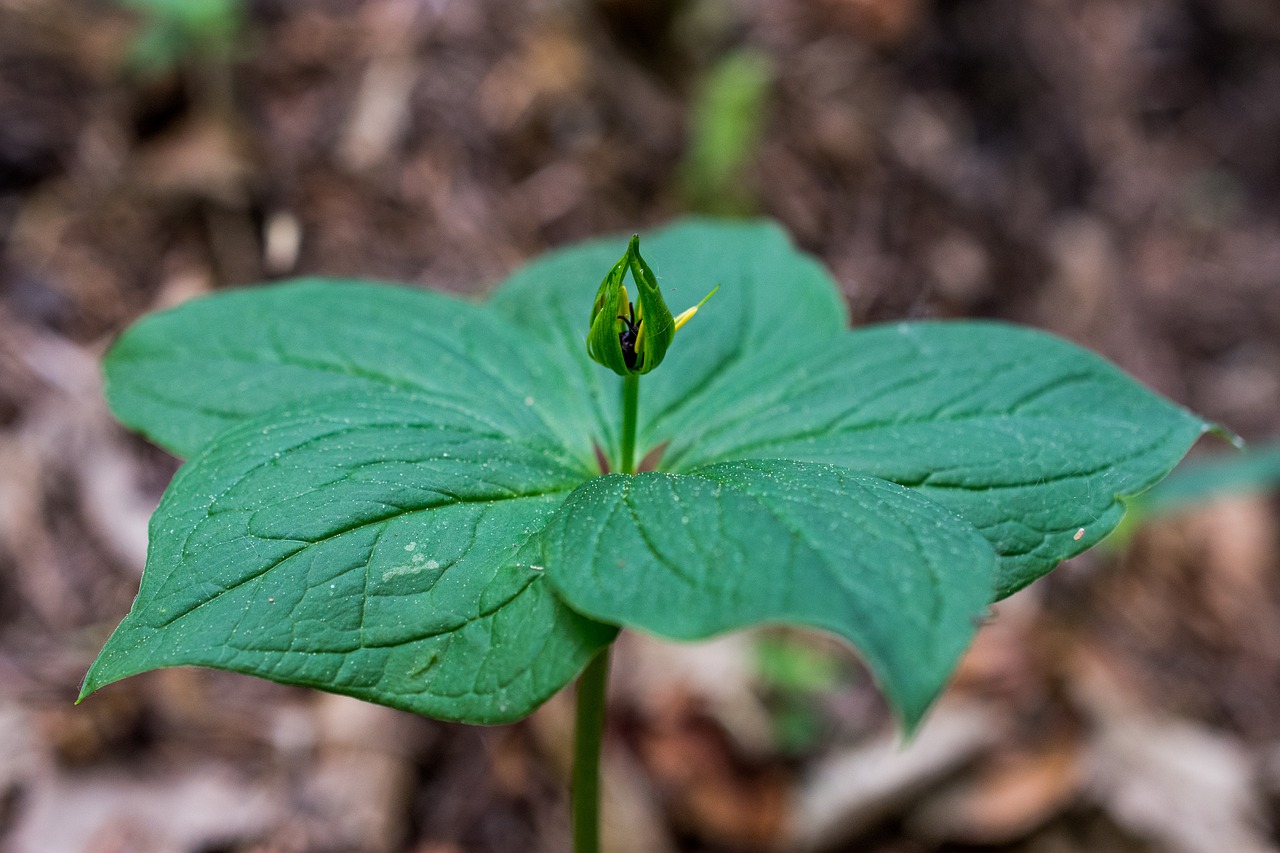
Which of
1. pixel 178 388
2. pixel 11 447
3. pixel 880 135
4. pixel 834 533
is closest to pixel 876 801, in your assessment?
pixel 834 533

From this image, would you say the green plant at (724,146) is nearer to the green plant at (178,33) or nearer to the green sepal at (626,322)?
the green plant at (178,33)

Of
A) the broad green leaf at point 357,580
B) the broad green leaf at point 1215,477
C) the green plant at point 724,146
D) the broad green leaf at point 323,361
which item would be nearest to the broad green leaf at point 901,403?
the broad green leaf at point 323,361

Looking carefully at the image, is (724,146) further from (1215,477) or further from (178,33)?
(1215,477)

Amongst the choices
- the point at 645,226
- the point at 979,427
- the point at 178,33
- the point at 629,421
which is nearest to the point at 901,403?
the point at 979,427

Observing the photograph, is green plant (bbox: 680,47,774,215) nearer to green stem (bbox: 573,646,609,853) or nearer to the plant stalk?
the plant stalk

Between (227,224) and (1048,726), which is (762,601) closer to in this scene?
(1048,726)
